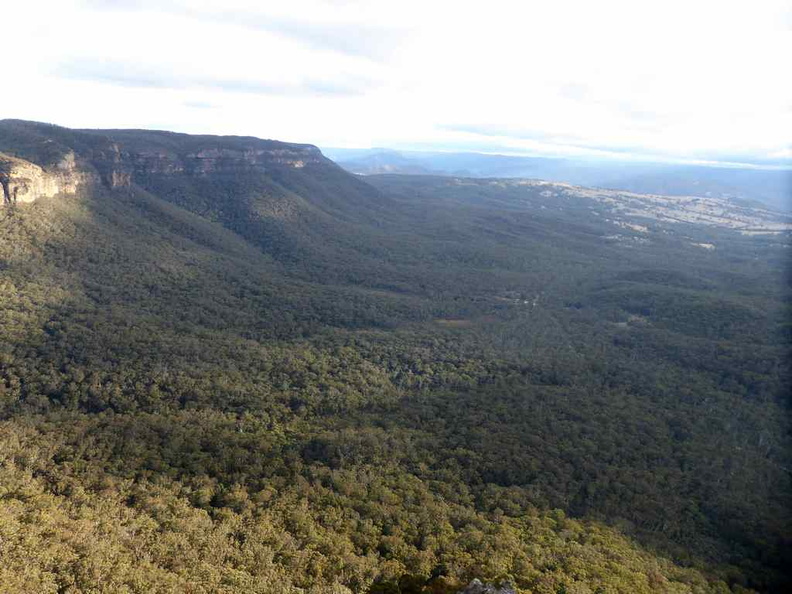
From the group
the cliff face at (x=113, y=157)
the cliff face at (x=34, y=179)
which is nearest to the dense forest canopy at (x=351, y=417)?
the cliff face at (x=113, y=157)

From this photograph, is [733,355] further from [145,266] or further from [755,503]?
[145,266]

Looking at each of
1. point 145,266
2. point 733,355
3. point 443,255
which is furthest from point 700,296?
point 145,266

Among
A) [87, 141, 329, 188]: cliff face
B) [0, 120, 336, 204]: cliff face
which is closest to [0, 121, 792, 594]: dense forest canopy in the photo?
[0, 120, 336, 204]: cliff face

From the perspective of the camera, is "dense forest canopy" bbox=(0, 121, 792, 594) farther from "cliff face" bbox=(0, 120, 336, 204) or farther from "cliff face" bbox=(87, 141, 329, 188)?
"cliff face" bbox=(87, 141, 329, 188)

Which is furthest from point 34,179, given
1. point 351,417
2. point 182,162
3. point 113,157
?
point 351,417

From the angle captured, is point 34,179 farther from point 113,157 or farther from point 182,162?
point 182,162
